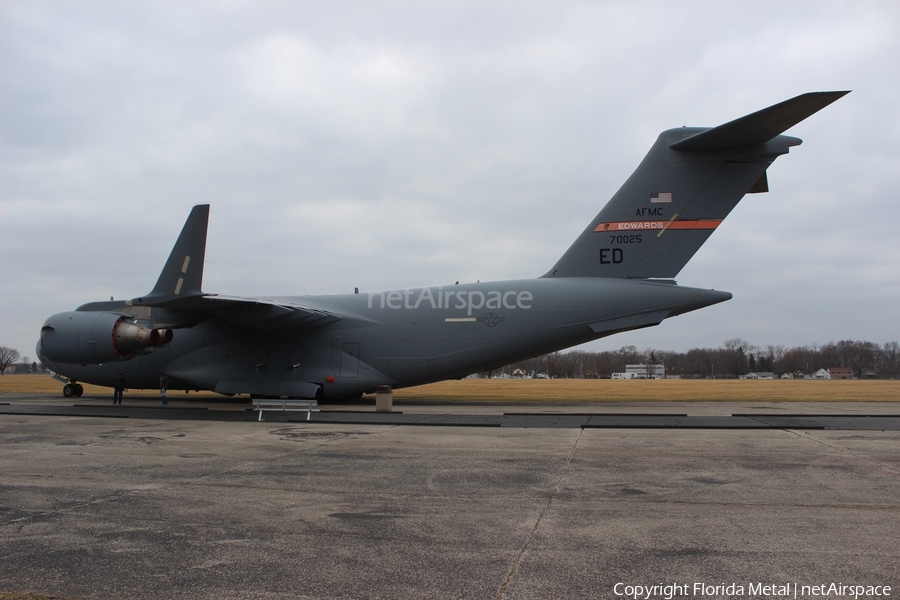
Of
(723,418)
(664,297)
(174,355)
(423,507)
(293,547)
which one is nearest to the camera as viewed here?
(293,547)

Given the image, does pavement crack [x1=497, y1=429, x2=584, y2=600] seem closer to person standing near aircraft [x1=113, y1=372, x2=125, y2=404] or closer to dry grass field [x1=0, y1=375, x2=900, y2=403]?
dry grass field [x1=0, y1=375, x2=900, y2=403]

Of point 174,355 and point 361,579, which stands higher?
point 174,355

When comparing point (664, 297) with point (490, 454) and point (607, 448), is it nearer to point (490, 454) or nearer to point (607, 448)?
point (607, 448)

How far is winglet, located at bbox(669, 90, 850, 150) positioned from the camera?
13844 mm

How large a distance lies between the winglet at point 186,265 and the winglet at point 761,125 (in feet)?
42.0

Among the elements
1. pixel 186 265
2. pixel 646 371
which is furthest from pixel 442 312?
pixel 646 371

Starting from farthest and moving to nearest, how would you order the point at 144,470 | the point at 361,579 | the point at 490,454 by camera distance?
the point at 490,454 → the point at 144,470 → the point at 361,579

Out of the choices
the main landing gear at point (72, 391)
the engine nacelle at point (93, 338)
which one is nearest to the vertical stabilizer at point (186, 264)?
the engine nacelle at point (93, 338)

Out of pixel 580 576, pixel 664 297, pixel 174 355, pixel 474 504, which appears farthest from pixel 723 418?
pixel 174 355

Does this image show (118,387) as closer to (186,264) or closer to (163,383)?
(163,383)

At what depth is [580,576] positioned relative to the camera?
13.6 ft

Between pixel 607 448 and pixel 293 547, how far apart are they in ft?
19.7

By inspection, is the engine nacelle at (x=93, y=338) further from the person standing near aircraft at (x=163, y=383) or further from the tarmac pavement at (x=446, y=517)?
the tarmac pavement at (x=446, y=517)

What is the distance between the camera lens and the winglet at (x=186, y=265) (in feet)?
53.3
